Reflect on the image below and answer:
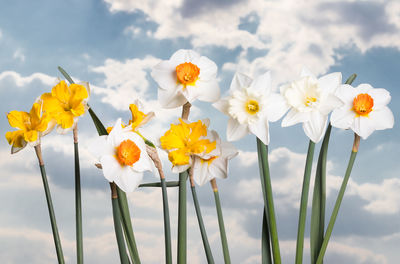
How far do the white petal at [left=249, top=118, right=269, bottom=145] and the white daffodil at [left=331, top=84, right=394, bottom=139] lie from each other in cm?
26

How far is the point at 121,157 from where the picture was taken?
4.91ft

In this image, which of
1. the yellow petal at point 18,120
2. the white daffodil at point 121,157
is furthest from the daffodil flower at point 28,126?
the white daffodil at point 121,157

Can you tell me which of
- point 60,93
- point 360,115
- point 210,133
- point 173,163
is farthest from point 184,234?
point 360,115

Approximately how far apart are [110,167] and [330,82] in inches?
30.4

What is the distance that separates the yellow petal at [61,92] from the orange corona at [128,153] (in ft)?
0.87

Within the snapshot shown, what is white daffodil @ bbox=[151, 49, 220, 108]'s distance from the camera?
5.18ft

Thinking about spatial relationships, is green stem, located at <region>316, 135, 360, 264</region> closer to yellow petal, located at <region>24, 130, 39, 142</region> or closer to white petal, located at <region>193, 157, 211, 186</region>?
white petal, located at <region>193, 157, 211, 186</region>

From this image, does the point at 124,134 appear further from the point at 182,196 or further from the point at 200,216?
the point at 200,216

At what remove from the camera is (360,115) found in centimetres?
168

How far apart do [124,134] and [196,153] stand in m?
0.23

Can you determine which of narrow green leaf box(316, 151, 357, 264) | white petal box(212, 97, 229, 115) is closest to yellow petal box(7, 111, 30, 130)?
white petal box(212, 97, 229, 115)

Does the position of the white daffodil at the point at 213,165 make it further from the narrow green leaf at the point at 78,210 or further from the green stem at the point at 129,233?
the narrow green leaf at the point at 78,210

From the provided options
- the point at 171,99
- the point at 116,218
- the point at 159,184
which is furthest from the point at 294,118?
the point at 116,218

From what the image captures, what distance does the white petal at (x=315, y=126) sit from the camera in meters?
1.58
